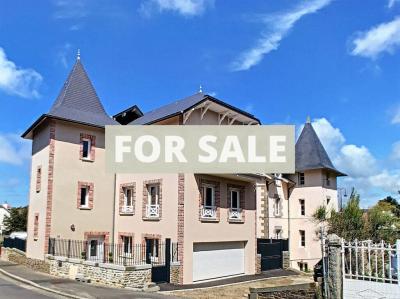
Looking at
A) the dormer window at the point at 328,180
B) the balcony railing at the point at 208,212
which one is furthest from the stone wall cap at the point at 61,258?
the dormer window at the point at 328,180

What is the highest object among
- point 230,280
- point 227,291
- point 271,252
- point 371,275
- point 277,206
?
point 277,206

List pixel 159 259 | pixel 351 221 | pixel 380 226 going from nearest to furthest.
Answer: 1. pixel 159 259
2. pixel 380 226
3. pixel 351 221

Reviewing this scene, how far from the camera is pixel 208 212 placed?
21.7m

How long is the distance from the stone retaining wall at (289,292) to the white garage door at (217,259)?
A: 25.6 ft

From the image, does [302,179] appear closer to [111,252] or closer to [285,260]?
[285,260]

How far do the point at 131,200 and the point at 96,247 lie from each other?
3540 mm

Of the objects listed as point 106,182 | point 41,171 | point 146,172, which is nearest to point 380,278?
point 146,172

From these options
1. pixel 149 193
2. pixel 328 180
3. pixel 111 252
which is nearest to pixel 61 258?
pixel 111 252

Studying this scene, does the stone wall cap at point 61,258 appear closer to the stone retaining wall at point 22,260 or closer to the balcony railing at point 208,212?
the stone retaining wall at point 22,260

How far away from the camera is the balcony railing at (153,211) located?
2161 centimetres

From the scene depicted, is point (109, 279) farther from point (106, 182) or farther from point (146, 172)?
point (106, 182)

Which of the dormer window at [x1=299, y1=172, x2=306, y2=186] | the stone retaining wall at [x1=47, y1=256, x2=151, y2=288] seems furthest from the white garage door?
the dormer window at [x1=299, y1=172, x2=306, y2=186]

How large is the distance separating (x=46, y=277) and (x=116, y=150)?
817cm

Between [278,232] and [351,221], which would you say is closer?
[351,221]
